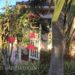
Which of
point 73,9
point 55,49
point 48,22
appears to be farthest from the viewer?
point 48,22

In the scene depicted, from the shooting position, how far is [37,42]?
14953mm

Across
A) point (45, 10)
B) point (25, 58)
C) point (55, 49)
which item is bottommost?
point (25, 58)

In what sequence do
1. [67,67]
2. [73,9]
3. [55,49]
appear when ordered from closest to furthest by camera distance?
[73,9] → [55,49] → [67,67]

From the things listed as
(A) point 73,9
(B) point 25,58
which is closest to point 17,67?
(B) point 25,58

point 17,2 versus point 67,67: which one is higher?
point 17,2

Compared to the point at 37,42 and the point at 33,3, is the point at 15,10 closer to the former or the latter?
the point at 33,3

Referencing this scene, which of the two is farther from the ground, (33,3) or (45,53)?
(33,3)

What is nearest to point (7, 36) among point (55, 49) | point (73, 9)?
point (55, 49)

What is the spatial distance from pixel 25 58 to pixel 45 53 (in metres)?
1.06

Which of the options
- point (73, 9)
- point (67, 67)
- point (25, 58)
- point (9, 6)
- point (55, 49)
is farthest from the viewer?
point (25, 58)

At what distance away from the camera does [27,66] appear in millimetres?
12125

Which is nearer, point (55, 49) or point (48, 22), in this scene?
point (55, 49)

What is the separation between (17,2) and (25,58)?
450 centimetres

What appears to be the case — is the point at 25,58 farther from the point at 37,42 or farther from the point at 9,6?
the point at 9,6
